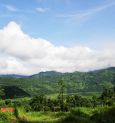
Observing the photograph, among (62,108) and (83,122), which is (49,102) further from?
(83,122)

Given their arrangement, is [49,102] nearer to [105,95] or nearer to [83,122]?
[105,95]

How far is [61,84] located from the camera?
14200cm

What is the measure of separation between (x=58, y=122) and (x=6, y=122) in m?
7.38

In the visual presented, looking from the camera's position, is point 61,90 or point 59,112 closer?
point 59,112

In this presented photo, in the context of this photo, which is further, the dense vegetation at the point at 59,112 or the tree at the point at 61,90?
the tree at the point at 61,90

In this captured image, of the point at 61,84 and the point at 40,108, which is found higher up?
the point at 61,84

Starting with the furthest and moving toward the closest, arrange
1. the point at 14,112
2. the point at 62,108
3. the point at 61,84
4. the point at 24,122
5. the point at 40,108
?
1. the point at 40,108
2. the point at 62,108
3. the point at 61,84
4. the point at 14,112
5. the point at 24,122

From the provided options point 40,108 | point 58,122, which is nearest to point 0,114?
point 58,122

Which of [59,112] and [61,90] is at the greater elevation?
[61,90]

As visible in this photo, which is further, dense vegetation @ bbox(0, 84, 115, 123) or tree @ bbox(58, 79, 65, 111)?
tree @ bbox(58, 79, 65, 111)

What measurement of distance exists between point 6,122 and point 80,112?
19.4m

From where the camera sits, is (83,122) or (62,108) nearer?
(83,122)

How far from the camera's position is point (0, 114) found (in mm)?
39844

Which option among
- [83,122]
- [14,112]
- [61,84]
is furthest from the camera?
[61,84]
